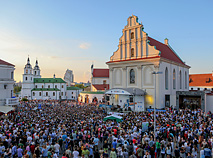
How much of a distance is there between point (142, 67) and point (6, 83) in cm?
2924

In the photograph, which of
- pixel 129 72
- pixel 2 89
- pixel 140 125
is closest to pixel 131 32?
pixel 129 72

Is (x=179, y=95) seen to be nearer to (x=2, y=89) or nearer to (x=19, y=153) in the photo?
(x=19, y=153)

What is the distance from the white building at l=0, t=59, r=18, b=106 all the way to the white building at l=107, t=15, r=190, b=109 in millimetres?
22035

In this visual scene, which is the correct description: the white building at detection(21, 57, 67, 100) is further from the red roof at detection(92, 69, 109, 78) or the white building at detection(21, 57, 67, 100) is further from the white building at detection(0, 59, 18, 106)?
the white building at detection(0, 59, 18, 106)

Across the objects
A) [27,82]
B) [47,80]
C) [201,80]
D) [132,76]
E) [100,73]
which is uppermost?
[100,73]

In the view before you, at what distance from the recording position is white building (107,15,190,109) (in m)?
32.0

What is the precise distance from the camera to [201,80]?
6444 cm

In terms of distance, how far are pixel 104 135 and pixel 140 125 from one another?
474 cm

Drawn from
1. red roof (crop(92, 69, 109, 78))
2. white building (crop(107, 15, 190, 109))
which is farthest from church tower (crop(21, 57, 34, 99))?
white building (crop(107, 15, 190, 109))

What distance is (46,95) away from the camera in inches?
3285

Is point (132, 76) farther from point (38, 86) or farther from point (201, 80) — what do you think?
point (38, 86)

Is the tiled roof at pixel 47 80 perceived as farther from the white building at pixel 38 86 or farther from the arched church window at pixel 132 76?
the arched church window at pixel 132 76

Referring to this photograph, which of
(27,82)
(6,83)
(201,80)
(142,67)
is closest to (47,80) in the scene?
(27,82)

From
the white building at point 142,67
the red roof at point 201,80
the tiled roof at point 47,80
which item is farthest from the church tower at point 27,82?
the red roof at point 201,80
